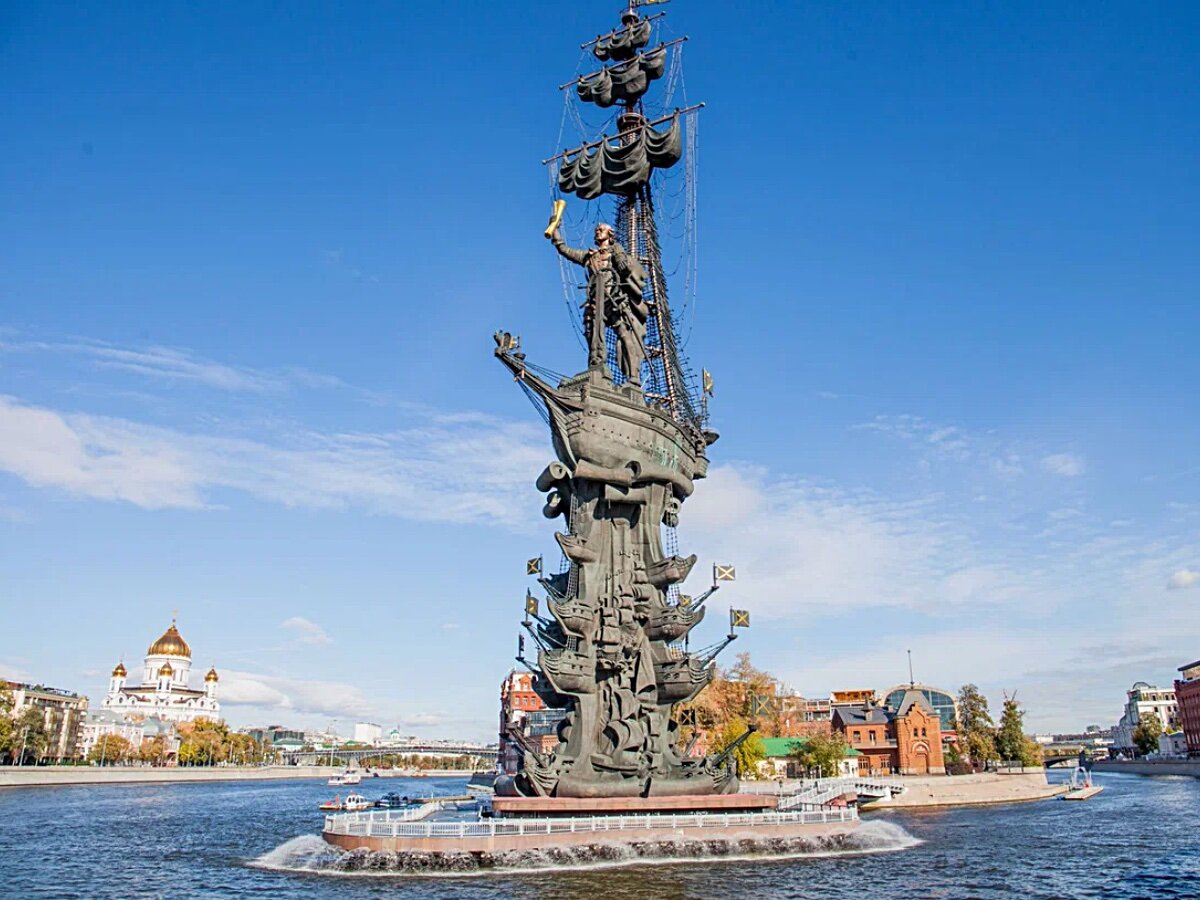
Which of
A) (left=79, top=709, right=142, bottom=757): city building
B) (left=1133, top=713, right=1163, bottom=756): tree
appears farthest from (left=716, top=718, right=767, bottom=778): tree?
(left=1133, top=713, right=1163, bottom=756): tree

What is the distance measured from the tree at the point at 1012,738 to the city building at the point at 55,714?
129 meters

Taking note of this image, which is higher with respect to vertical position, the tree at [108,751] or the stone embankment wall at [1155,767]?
the tree at [108,751]

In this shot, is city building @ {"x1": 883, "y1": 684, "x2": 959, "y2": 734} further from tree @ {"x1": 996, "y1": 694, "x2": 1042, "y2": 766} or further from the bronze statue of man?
the bronze statue of man

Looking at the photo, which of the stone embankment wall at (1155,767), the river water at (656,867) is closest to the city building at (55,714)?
the river water at (656,867)

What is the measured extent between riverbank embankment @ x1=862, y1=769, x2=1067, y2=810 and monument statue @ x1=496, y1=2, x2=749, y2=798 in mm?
38047

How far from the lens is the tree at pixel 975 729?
11288 cm

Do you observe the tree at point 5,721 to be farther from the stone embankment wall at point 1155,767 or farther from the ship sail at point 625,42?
the stone embankment wall at point 1155,767

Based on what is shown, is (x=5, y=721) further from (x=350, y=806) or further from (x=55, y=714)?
(x=350, y=806)

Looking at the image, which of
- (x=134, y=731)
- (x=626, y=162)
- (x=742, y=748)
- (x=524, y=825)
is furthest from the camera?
(x=134, y=731)

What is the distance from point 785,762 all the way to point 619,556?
6607 cm

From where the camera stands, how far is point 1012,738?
381 ft

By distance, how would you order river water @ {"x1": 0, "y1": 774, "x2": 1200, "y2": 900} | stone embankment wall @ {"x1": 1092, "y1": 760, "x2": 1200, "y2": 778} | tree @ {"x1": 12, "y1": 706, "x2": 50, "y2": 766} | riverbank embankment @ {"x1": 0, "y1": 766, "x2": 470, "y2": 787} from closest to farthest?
1. river water @ {"x1": 0, "y1": 774, "x2": 1200, "y2": 900}
2. riverbank embankment @ {"x1": 0, "y1": 766, "x2": 470, "y2": 787}
3. tree @ {"x1": 12, "y1": 706, "x2": 50, "y2": 766}
4. stone embankment wall @ {"x1": 1092, "y1": 760, "x2": 1200, "y2": 778}

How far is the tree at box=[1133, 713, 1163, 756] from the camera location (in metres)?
177

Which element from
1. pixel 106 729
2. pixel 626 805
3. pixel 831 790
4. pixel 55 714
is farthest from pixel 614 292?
pixel 106 729
